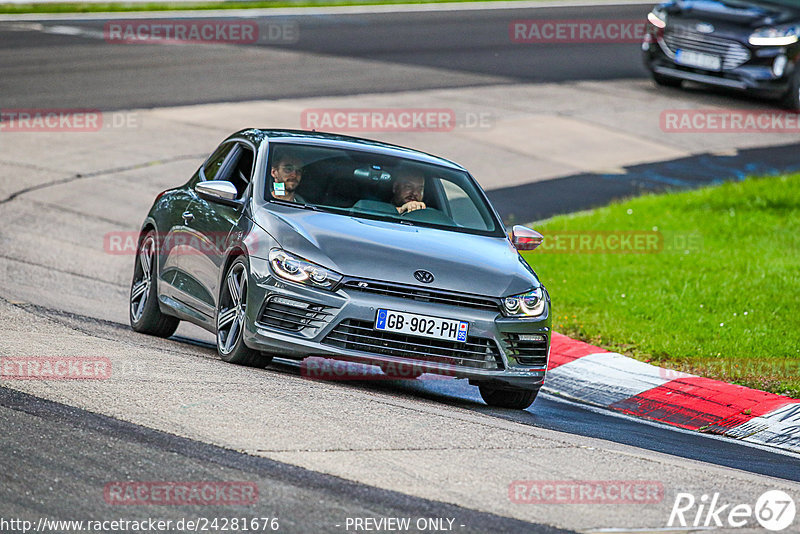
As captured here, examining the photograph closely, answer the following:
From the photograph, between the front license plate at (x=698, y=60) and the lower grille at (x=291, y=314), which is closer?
the lower grille at (x=291, y=314)

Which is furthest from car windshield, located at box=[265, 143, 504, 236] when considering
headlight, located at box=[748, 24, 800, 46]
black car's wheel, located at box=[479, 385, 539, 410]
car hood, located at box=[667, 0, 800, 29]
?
car hood, located at box=[667, 0, 800, 29]

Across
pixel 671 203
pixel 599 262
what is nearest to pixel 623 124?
pixel 671 203

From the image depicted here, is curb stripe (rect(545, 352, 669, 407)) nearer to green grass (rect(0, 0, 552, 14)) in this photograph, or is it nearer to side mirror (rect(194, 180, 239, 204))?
side mirror (rect(194, 180, 239, 204))

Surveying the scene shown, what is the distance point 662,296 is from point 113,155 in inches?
329

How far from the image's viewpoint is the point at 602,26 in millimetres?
31188

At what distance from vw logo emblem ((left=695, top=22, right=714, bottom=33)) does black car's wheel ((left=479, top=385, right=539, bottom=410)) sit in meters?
14.6

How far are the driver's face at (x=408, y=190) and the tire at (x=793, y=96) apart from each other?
14567 mm

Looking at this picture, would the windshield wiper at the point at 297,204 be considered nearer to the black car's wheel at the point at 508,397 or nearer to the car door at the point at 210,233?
the car door at the point at 210,233

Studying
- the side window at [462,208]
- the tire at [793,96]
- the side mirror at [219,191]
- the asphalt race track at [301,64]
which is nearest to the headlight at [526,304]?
the side window at [462,208]

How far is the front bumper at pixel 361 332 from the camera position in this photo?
780 centimetres

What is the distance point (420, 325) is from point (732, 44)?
50.5ft

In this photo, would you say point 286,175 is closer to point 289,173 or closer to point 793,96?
point 289,173

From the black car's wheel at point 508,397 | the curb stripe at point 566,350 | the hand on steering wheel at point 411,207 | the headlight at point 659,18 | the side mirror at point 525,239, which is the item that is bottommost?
the curb stripe at point 566,350

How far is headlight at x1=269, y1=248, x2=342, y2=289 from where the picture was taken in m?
7.84
